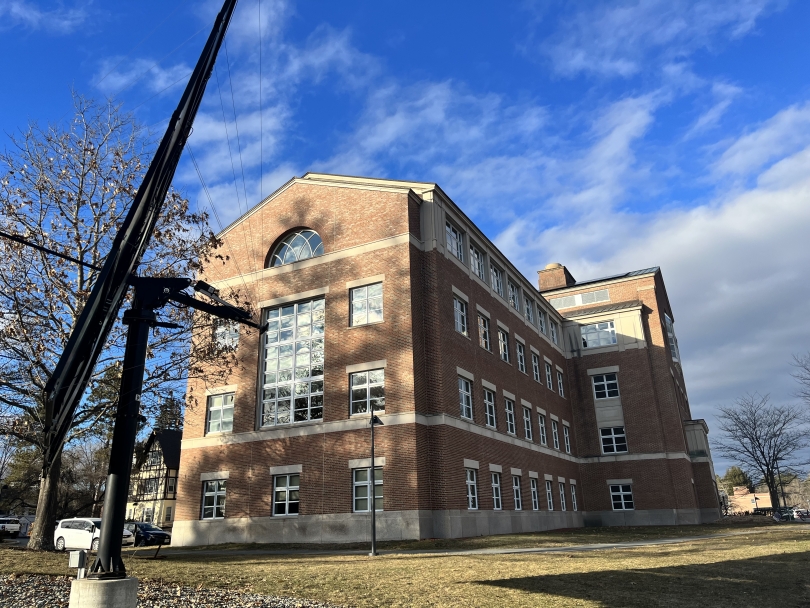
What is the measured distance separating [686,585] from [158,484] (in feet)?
217

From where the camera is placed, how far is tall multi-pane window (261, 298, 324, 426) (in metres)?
26.7

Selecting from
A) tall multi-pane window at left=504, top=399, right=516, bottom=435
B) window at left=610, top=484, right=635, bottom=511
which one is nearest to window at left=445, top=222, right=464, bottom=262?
tall multi-pane window at left=504, top=399, right=516, bottom=435

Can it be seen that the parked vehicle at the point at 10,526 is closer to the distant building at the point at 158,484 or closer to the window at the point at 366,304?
the distant building at the point at 158,484

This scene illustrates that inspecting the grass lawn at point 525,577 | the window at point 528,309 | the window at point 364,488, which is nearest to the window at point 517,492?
the window at point 364,488

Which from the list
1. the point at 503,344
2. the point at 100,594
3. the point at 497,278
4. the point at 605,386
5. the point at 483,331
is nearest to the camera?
the point at 100,594

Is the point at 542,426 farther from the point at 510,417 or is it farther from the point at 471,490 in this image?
the point at 471,490

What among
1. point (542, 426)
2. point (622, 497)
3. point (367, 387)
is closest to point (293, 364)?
point (367, 387)

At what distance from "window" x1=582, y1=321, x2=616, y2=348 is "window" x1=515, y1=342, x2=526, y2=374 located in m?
11.2

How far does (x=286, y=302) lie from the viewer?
94.4 ft

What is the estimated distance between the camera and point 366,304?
26.5 metres

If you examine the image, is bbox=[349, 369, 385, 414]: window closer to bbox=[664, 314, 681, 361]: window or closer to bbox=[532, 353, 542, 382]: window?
bbox=[532, 353, 542, 382]: window

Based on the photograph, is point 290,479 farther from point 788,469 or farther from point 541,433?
point 788,469

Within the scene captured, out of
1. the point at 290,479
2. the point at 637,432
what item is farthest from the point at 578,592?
the point at 637,432

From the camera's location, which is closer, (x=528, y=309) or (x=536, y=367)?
(x=536, y=367)
